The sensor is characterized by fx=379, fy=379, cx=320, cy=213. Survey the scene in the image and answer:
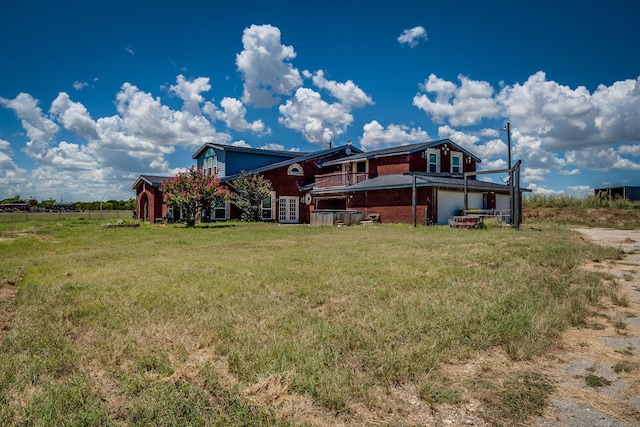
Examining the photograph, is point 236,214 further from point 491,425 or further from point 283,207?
point 491,425

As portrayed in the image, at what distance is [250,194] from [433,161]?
1364cm

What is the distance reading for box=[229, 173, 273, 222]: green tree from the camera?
88.2 feet

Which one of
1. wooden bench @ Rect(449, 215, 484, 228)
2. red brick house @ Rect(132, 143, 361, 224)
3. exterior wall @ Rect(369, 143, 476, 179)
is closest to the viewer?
wooden bench @ Rect(449, 215, 484, 228)

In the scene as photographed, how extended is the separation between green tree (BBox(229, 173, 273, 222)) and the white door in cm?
280

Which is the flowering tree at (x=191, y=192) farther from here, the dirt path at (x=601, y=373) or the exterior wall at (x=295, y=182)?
the dirt path at (x=601, y=373)

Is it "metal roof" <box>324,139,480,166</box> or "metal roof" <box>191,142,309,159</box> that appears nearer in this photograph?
"metal roof" <box>324,139,480,166</box>

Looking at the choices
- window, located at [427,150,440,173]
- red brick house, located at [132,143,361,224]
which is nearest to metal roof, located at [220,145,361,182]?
red brick house, located at [132,143,361,224]

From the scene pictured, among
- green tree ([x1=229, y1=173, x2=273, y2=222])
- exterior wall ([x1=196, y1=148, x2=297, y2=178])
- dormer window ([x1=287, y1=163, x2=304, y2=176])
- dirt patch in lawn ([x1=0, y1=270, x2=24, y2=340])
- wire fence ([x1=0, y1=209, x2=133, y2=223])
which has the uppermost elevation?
exterior wall ([x1=196, y1=148, x2=297, y2=178])

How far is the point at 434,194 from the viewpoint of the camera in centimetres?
2258

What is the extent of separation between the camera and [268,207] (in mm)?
29453

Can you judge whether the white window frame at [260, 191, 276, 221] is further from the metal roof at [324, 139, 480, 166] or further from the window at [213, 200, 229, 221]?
the metal roof at [324, 139, 480, 166]

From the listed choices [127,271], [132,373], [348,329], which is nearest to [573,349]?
[348,329]

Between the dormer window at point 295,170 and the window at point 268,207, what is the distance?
2.49 metres

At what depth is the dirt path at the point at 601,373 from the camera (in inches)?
112
